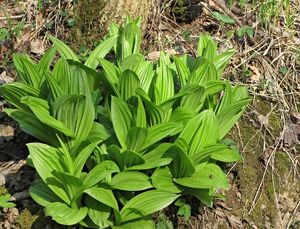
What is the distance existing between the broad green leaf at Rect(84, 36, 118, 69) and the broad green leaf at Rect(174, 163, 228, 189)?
0.97 meters

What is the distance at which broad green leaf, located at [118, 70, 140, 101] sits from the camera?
3031 millimetres

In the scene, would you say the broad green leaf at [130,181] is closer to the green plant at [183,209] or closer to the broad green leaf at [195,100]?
the green plant at [183,209]

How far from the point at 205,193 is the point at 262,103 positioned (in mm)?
1196

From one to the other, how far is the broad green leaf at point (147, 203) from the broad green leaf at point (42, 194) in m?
0.40

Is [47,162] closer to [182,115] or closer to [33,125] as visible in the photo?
[33,125]

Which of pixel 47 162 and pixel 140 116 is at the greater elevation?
pixel 140 116

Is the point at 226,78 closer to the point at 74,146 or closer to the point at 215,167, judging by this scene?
the point at 215,167

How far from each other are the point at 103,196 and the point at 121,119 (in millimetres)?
461

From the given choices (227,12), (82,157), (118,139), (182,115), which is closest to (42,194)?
(82,157)

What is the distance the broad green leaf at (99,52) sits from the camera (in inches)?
136

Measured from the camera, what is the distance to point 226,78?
409 cm

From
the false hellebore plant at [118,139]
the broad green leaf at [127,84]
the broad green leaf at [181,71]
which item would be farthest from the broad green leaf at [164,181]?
the broad green leaf at [181,71]

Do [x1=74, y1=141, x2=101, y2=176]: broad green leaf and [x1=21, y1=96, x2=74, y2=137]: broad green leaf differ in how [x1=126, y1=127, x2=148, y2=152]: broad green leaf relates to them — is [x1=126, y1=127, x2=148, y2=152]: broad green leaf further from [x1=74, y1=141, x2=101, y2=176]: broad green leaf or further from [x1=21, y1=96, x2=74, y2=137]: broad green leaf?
[x1=21, y1=96, x2=74, y2=137]: broad green leaf

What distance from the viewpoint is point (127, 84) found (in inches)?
122
